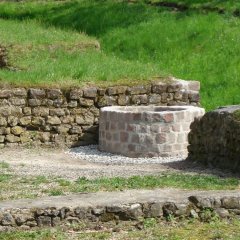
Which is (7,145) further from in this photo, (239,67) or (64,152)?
(239,67)

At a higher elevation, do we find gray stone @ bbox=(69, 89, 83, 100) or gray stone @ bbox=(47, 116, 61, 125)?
gray stone @ bbox=(69, 89, 83, 100)

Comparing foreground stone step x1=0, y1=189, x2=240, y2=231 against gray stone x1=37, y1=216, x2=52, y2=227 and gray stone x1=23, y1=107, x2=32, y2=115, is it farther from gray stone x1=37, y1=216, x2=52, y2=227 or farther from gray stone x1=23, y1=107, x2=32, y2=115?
gray stone x1=23, y1=107, x2=32, y2=115

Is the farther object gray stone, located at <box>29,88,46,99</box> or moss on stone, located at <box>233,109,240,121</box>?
gray stone, located at <box>29,88,46,99</box>

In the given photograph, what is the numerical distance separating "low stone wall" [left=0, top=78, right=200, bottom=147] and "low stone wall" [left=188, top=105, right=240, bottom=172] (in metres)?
2.26

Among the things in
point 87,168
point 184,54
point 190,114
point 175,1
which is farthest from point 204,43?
point 87,168

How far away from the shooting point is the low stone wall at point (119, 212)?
869 centimetres

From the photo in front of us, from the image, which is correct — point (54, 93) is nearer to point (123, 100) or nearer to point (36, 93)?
point (36, 93)

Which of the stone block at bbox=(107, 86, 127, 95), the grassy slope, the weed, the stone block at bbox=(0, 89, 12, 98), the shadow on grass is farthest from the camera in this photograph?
the shadow on grass

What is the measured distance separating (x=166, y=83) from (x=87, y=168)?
3.63m

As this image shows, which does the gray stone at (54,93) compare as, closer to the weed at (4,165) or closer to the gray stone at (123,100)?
the gray stone at (123,100)

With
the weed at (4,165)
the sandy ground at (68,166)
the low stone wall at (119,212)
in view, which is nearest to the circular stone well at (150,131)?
the sandy ground at (68,166)

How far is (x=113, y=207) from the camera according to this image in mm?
8875

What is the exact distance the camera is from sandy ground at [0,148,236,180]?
12.1 m

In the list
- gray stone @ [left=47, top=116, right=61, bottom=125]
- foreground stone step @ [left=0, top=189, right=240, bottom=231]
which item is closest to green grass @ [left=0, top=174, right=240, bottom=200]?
foreground stone step @ [left=0, top=189, right=240, bottom=231]
